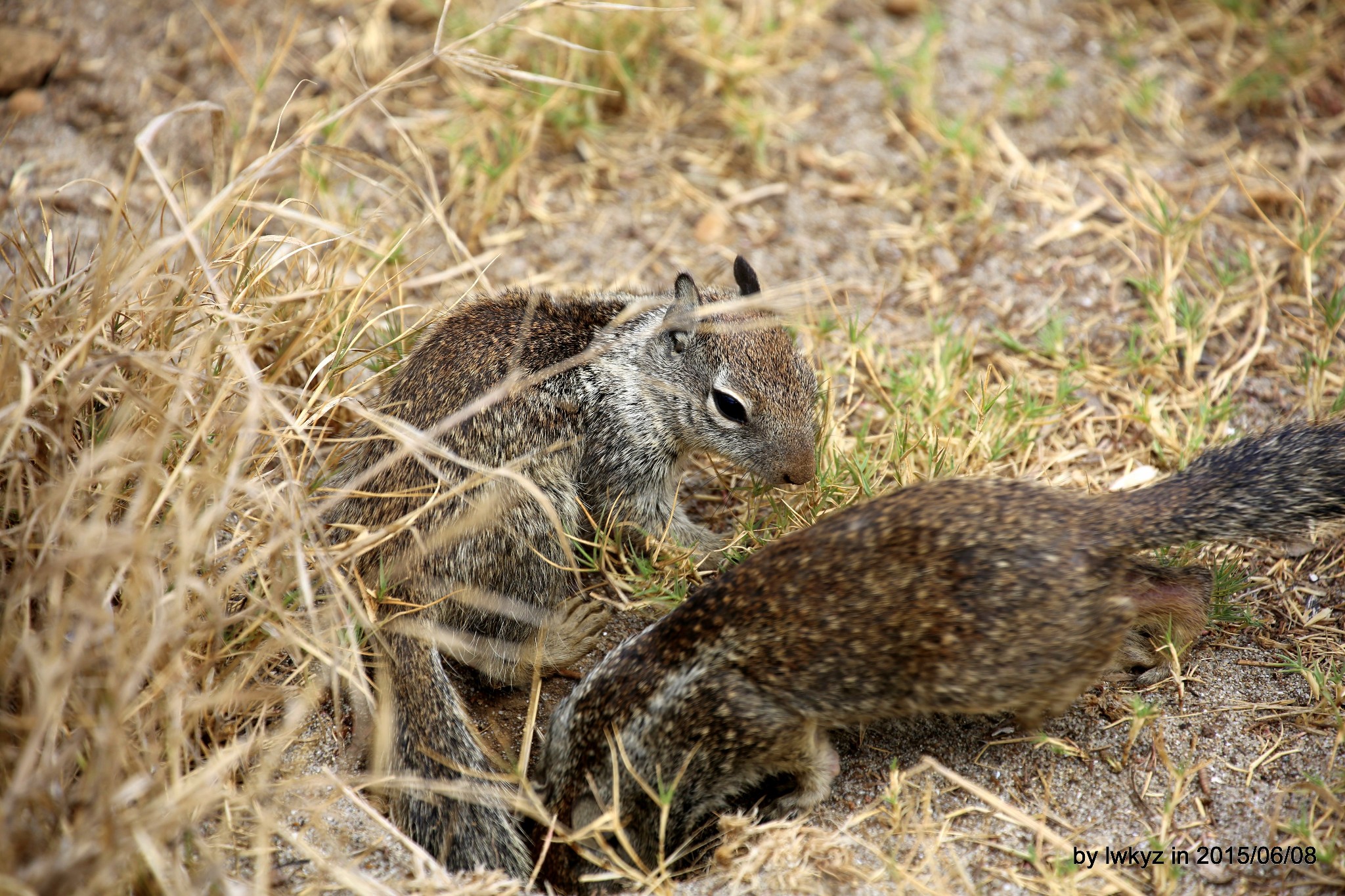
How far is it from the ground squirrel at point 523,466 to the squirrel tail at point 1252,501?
48.8 inches

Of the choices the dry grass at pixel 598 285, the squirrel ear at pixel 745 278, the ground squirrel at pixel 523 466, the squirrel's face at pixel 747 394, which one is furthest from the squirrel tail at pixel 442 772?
the squirrel ear at pixel 745 278

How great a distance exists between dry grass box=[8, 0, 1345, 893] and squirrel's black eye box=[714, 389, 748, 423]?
0.43 meters

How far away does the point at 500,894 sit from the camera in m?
3.04

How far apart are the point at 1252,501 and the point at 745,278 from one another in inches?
77.6

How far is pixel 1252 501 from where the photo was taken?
332 cm

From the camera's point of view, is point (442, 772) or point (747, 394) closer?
point (442, 772)

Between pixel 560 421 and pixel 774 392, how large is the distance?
873 mm

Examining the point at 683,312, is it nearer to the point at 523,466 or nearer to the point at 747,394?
the point at 747,394

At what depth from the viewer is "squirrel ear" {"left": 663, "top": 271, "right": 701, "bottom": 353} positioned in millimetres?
4188

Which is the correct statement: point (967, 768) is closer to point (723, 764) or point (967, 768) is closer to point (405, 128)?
point (723, 764)

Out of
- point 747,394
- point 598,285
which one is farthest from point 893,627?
point 598,285

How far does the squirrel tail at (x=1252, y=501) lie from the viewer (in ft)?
10.8

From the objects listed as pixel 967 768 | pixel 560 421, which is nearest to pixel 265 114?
pixel 560 421

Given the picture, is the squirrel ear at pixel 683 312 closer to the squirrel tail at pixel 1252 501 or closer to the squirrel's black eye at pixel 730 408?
the squirrel's black eye at pixel 730 408
